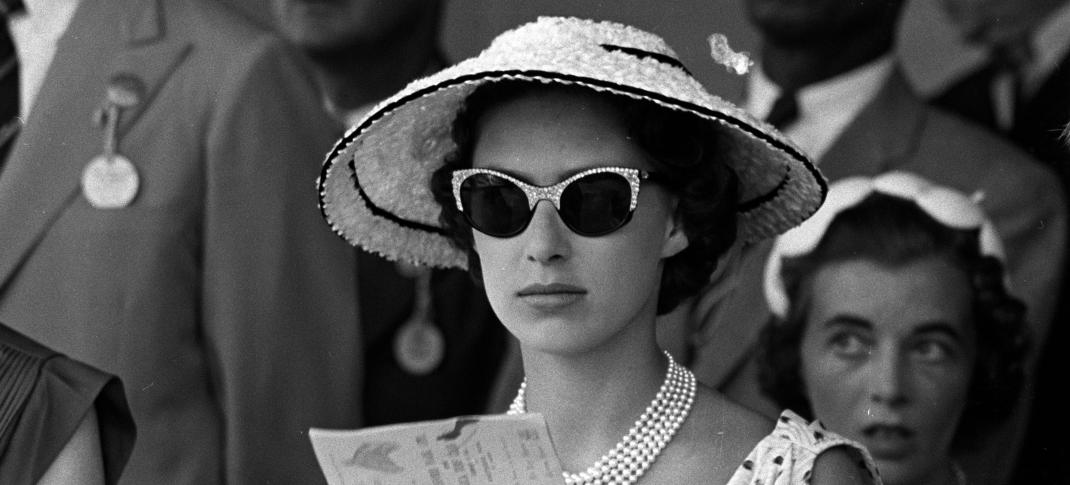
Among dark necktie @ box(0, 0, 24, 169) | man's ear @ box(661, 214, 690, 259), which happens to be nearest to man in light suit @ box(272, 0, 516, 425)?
dark necktie @ box(0, 0, 24, 169)

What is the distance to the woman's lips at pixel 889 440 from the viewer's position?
3801mm

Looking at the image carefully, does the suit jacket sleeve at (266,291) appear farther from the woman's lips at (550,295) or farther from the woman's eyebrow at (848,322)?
the woman's lips at (550,295)

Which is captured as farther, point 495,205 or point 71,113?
point 71,113

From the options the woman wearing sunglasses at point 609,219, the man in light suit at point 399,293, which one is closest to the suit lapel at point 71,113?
the man in light suit at point 399,293

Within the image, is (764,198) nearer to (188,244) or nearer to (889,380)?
(889,380)

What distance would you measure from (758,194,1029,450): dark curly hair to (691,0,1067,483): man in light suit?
119 mm

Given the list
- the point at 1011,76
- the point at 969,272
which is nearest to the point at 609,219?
the point at 969,272

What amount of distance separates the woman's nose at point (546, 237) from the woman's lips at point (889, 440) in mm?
1668

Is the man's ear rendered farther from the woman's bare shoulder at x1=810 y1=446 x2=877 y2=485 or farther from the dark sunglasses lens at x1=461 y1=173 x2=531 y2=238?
the woman's bare shoulder at x1=810 y1=446 x2=877 y2=485

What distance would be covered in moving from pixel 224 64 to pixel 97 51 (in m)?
0.33

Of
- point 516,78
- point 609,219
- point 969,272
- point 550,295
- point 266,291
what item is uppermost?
point 516,78

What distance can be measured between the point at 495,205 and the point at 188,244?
1.78 metres

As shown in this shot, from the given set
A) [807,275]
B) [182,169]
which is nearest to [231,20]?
[182,169]

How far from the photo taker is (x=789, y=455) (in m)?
2.39
